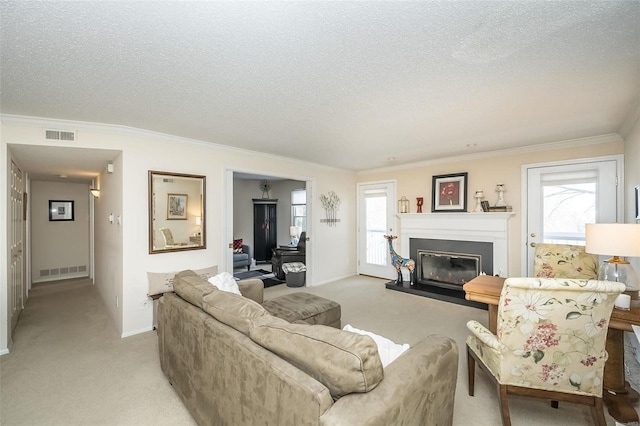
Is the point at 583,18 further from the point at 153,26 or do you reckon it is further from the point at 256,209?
the point at 256,209

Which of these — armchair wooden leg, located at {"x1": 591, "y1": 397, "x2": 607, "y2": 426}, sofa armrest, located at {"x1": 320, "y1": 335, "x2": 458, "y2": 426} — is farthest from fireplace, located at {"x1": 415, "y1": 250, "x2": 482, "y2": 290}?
sofa armrest, located at {"x1": 320, "y1": 335, "x2": 458, "y2": 426}

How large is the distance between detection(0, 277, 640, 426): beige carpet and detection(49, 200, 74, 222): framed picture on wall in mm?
2103

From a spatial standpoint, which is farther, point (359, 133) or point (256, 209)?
point (256, 209)

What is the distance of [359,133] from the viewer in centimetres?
344

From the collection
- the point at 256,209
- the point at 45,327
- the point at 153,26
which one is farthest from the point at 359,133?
the point at 256,209

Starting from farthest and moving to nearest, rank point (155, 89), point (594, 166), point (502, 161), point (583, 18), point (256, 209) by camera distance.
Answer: point (256, 209), point (502, 161), point (594, 166), point (155, 89), point (583, 18)

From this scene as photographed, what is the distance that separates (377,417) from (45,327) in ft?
14.2

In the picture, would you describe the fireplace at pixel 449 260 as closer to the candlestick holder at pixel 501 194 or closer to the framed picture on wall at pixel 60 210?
the candlestick holder at pixel 501 194

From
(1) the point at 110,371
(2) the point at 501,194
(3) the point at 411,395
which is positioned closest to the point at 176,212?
(1) the point at 110,371

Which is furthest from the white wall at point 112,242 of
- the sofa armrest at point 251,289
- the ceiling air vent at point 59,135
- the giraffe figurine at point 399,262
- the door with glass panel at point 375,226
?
the door with glass panel at point 375,226

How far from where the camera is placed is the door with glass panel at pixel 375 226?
5.82 m

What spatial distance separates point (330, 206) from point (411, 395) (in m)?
4.69

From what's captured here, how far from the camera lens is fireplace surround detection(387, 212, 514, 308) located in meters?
4.40

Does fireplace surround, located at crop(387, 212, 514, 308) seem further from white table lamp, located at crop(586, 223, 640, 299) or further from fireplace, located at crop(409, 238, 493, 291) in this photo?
white table lamp, located at crop(586, 223, 640, 299)
